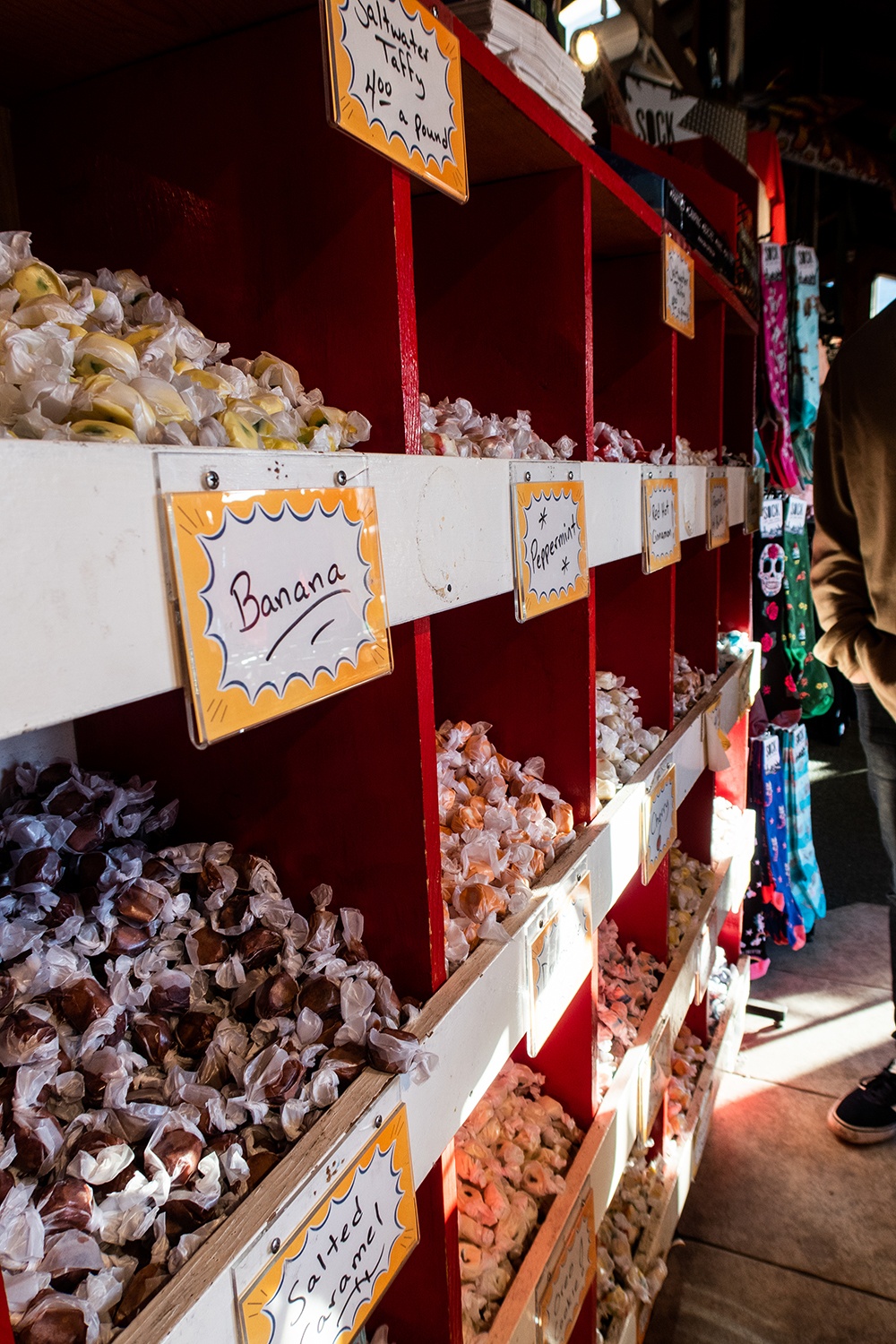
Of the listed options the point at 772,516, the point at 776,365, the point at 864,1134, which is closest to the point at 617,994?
the point at 864,1134

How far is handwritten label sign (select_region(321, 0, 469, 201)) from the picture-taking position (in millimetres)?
648

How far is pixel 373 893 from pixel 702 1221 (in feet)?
6.59

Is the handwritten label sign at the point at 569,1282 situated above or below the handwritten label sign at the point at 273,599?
below

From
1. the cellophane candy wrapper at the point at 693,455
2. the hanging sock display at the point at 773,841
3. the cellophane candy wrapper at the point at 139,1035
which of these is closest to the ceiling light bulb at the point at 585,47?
the cellophane candy wrapper at the point at 693,455

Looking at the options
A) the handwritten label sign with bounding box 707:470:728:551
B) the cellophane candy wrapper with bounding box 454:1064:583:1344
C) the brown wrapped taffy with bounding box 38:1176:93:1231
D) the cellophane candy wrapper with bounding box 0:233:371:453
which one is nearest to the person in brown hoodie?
the handwritten label sign with bounding box 707:470:728:551

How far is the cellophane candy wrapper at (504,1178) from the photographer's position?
1096 millimetres

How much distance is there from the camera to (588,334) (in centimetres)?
127

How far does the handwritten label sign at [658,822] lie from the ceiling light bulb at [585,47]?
1.97 meters

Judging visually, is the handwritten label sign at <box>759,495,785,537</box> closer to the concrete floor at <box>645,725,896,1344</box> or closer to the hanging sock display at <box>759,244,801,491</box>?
the hanging sock display at <box>759,244,801,491</box>

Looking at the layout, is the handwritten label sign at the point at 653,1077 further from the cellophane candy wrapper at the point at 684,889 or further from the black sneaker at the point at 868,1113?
the black sneaker at the point at 868,1113

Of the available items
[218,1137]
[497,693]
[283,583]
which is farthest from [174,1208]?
[497,693]

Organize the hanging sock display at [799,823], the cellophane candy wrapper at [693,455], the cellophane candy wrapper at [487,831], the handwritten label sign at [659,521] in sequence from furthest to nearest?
the hanging sock display at [799,823] < the cellophane candy wrapper at [693,455] < the handwritten label sign at [659,521] < the cellophane candy wrapper at [487,831]

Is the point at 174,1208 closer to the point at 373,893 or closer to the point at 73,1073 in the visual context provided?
the point at 73,1073

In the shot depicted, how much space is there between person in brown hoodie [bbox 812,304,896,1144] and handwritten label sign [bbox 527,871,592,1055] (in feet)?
4.30
